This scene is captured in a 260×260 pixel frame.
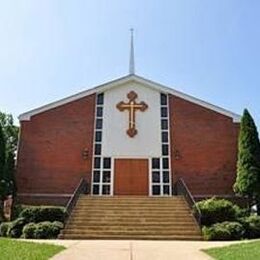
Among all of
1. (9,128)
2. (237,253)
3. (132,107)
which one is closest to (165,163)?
→ (132,107)

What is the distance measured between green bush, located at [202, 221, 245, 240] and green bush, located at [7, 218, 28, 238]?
22.2 feet

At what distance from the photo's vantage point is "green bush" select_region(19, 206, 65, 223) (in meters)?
17.4

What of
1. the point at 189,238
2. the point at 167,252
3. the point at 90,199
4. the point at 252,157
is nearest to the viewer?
the point at 167,252

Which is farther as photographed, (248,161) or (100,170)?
(100,170)

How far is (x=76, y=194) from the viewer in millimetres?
20406

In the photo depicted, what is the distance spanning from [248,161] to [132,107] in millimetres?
6845

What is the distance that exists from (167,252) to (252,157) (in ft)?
41.5

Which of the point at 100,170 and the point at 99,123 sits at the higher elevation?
the point at 99,123

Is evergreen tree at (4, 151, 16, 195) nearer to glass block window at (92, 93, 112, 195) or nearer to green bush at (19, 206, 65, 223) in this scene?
glass block window at (92, 93, 112, 195)

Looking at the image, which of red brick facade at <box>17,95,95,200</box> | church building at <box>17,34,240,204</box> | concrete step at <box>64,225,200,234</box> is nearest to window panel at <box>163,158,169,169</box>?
church building at <box>17,34,240,204</box>

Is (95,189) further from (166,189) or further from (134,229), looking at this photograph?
(134,229)

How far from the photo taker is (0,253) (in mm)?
9781

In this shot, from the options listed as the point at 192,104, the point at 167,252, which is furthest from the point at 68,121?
the point at 167,252

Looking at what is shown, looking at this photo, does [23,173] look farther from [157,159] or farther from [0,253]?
[0,253]
